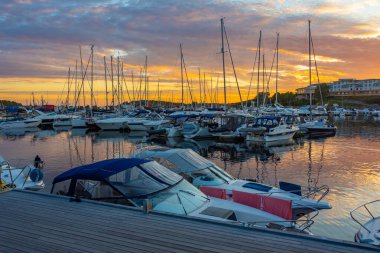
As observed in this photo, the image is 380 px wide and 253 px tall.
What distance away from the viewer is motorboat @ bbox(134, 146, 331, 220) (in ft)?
43.5

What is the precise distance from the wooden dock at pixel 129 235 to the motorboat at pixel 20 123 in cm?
6523

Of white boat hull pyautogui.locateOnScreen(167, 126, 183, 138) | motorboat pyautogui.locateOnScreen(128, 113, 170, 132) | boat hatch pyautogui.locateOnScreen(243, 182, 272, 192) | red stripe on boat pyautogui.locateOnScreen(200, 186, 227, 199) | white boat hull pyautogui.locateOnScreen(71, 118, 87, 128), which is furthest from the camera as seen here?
white boat hull pyautogui.locateOnScreen(71, 118, 87, 128)

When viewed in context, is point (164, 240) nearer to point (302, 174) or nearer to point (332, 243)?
point (332, 243)

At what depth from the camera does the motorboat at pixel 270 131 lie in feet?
138

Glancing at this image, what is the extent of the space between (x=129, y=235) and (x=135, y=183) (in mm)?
3161

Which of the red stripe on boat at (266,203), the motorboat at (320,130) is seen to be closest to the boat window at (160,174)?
the red stripe on boat at (266,203)

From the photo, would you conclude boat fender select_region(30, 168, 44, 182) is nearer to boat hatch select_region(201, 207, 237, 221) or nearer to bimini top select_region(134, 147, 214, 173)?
bimini top select_region(134, 147, 214, 173)

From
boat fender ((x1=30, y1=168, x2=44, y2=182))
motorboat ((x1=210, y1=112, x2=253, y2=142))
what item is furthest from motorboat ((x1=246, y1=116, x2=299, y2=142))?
boat fender ((x1=30, y1=168, x2=44, y2=182))

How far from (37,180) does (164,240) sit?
12730 mm

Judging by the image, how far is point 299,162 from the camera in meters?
29.0

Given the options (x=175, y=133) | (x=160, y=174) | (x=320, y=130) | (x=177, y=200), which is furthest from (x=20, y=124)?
(x=177, y=200)

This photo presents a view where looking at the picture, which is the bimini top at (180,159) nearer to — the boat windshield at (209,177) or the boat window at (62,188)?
the boat windshield at (209,177)

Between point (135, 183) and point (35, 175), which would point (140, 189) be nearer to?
point (135, 183)

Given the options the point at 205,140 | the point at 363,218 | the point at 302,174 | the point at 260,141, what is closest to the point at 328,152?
the point at 260,141
